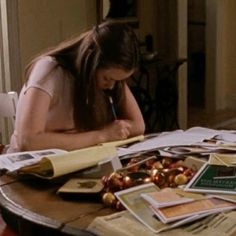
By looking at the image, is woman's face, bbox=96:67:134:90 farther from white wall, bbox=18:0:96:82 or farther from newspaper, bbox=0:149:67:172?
white wall, bbox=18:0:96:82

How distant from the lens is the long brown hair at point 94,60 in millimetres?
1956

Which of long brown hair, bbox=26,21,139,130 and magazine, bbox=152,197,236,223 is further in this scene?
long brown hair, bbox=26,21,139,130

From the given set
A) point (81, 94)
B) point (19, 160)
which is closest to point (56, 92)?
point (81, 94)

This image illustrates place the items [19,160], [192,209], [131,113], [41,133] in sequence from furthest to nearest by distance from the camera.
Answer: [131,113]
[41,133]
[19,160]
[192,209]

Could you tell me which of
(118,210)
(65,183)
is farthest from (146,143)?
(118,210)

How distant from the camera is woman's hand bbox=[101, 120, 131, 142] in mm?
1970

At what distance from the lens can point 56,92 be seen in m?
2.04

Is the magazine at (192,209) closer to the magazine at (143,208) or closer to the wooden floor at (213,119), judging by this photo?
the magazine at (143,208)

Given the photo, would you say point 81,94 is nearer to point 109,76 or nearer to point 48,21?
point 109,76

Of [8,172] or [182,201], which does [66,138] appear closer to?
[8,172]

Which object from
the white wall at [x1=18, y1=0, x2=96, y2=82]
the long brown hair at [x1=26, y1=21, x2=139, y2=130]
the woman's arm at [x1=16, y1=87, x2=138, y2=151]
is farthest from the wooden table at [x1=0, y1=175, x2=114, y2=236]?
the white wall at [x1=18, y1=0, x2=96, y2=82]

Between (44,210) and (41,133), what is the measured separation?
71 centimetres

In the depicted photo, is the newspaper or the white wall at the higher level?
the white wall

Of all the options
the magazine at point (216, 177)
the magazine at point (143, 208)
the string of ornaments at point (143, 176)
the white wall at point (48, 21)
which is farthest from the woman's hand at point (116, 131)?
the white wall at point (48, 21)
